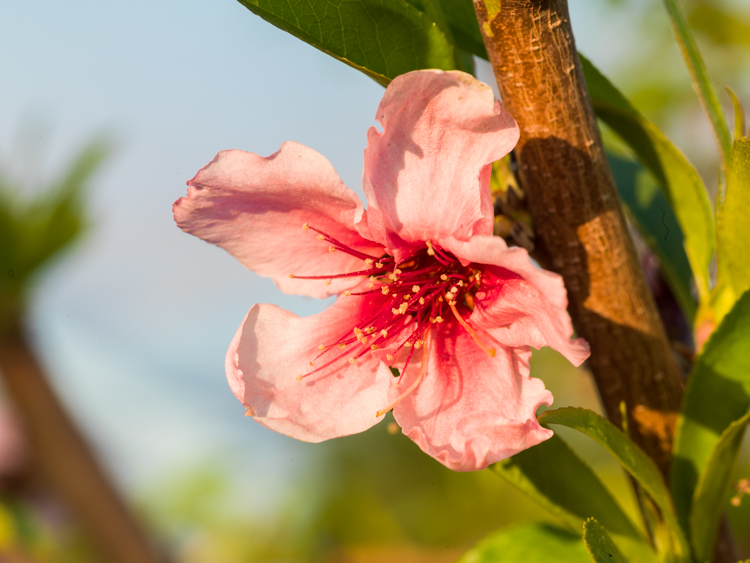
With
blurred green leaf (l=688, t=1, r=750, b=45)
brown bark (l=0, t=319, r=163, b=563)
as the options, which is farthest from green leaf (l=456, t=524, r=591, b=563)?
blurred green leaf (l=688, t=1, r=750, b=45)

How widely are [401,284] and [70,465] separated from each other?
173 cm

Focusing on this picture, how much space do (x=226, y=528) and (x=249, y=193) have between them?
311 centimetres

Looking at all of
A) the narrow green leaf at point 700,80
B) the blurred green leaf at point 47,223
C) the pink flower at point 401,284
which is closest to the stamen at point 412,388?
the pink flower at point 401,284

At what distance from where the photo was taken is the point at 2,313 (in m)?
1.98

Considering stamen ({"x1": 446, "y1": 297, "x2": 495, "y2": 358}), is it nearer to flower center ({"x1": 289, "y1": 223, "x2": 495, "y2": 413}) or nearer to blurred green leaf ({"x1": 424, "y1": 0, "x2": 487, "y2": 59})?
flower center ({"x1": 289, "y1": 223, "x2": 495, "y2": 413})

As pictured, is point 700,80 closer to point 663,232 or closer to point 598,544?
point 663,232

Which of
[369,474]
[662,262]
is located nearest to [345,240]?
[662,262]

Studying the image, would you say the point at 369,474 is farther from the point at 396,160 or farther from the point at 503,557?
the point at 396,160

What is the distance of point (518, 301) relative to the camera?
46cm

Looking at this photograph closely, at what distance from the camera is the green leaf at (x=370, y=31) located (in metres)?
0.48

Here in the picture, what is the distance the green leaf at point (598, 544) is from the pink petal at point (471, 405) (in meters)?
0.07

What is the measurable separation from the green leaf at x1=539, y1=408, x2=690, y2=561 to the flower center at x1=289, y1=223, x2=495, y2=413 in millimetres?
133

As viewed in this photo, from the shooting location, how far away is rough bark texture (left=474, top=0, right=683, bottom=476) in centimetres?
47

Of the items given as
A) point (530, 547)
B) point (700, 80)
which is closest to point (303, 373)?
point (530, 547)
